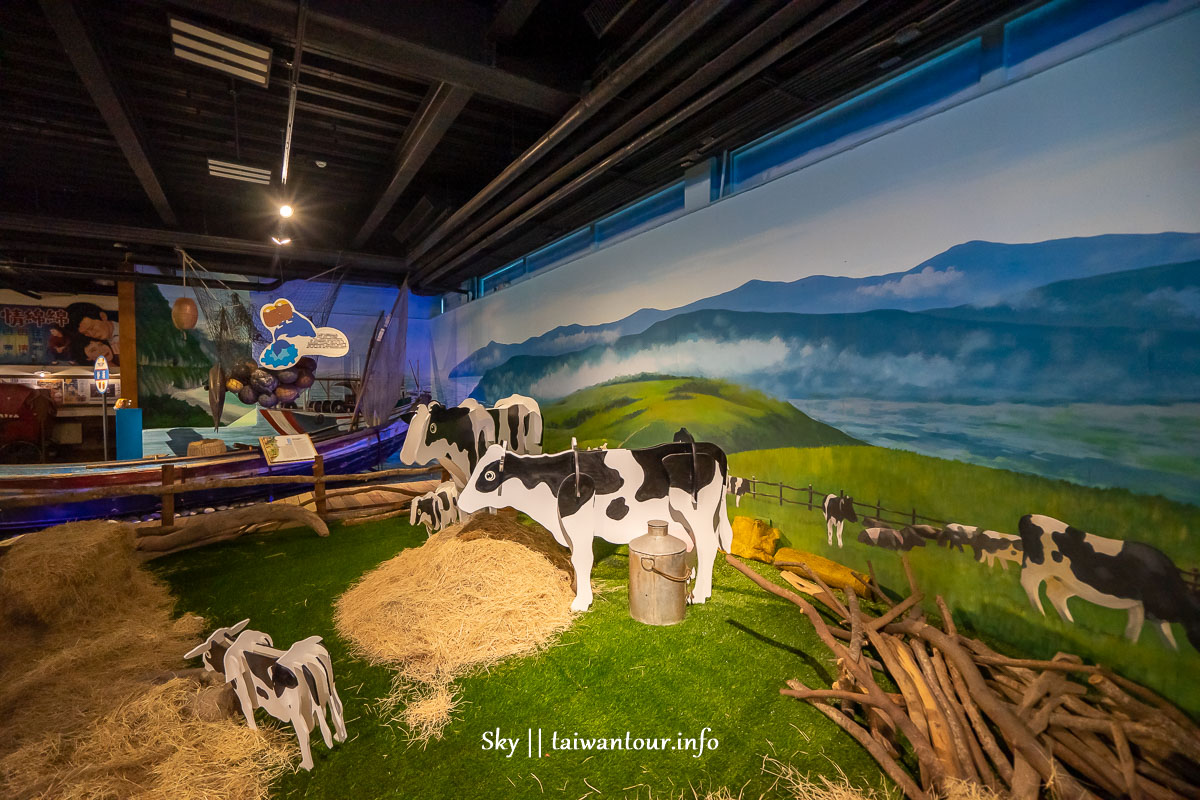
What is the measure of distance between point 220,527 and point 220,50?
161 inches

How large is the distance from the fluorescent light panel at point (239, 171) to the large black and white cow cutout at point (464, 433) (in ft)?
10.8

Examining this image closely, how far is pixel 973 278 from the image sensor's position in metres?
2.68

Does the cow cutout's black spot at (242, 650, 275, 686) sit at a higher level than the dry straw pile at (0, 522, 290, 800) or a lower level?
higher

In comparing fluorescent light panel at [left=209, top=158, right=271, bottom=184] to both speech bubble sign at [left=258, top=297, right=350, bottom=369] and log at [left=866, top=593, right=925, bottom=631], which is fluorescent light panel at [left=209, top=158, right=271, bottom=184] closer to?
speech bubble sign at [left=258, top=297, right=350, bottom=369]

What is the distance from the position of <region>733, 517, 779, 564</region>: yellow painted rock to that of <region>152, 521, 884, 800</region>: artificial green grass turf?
0.93 feet

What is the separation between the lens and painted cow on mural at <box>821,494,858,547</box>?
3.26 metres

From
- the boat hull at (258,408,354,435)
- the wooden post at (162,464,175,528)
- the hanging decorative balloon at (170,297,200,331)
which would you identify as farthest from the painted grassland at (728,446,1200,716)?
→ the hanging decorative balloon at (170,297,200,331)

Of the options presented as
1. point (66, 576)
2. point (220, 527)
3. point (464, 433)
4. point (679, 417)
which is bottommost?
point (220, 527)

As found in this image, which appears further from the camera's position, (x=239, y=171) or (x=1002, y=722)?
(x=239, y=171)

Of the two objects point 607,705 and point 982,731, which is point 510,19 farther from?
point 982,731

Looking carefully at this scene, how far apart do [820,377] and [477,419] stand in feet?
10.3

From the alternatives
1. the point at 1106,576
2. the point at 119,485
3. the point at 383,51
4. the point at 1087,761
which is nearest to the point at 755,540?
the point at 1106,576

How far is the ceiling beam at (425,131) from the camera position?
3789mm

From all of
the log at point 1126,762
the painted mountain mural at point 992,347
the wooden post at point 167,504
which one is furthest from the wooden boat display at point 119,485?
the log at point 1126,762
